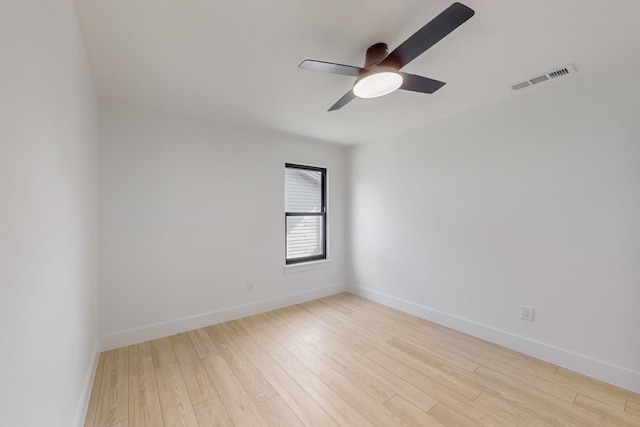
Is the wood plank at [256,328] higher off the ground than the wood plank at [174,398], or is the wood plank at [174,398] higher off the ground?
the wood plank at [256,328]

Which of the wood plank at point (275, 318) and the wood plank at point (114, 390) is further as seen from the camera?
the wood plank at point (275, 318)

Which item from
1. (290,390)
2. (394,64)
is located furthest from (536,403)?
(394,64)

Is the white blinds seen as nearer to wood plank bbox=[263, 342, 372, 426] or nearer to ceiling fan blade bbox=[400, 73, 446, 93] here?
wood plank bbox=[263, 342, 372, 426]

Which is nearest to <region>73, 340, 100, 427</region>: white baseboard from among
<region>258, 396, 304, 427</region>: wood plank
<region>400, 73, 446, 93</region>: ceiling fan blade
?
<region>258, 396, 304, 427</region>: wood plank

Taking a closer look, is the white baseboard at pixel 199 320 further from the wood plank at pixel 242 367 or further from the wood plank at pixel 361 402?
the wood plank at pixel 361 402

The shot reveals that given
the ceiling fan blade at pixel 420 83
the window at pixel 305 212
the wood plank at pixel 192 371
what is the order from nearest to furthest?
the ceiling fan blade at pixel 420 83
the wood plank at pixel 192 371
the window at pixel 305 212

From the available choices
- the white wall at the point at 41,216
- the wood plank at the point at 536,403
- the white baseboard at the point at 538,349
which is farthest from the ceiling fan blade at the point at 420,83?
the white baseboard at the point at 538,349

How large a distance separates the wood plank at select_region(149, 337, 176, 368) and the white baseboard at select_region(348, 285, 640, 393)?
267 centimetres

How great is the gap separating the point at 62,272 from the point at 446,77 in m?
2.77

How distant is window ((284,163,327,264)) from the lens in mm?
3818

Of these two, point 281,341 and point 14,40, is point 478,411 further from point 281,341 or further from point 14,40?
point 14,40

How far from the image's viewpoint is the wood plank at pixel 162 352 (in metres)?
2.24

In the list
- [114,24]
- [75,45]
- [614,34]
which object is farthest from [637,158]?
[75,45]

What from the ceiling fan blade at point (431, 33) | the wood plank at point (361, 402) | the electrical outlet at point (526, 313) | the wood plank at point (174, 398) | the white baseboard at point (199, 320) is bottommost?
the wood plank at point (174, 398)
